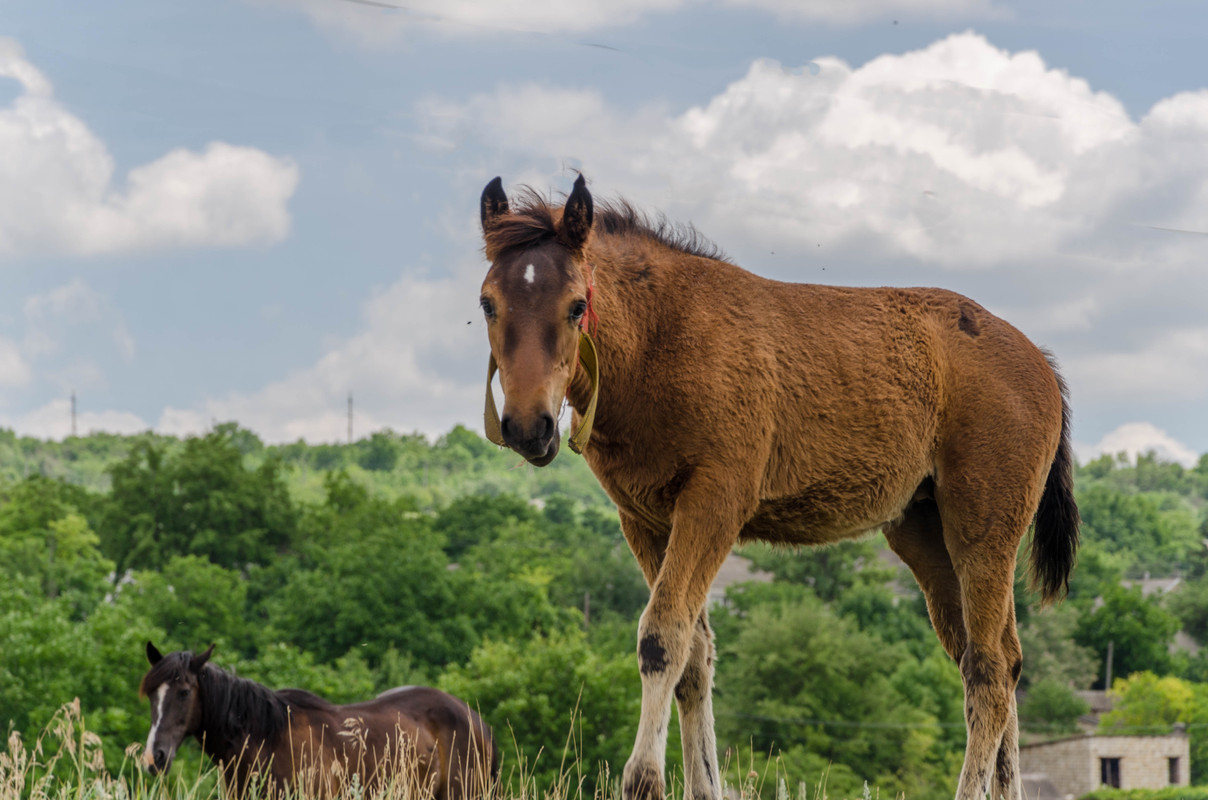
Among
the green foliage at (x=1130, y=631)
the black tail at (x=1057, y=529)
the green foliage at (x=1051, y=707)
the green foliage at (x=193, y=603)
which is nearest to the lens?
the black tail at (x=1057, y=529)

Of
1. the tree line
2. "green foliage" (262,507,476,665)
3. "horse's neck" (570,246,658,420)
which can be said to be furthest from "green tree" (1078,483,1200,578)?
"horse's neck" (570,246,658,420)

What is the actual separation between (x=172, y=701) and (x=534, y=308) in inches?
354

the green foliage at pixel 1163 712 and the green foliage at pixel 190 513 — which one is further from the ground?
the green foliage at pixel 190 513

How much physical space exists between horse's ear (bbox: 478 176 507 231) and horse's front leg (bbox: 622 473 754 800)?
1.50 m

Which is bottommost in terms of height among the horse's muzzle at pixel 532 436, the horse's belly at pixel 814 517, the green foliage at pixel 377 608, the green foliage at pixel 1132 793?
the green foliage at pixel 1132 793

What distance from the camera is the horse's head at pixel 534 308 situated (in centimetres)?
468

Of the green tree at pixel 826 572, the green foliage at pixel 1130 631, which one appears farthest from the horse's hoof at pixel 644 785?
the green foliage at pixel 1130 631

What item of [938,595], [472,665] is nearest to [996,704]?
[938,595]

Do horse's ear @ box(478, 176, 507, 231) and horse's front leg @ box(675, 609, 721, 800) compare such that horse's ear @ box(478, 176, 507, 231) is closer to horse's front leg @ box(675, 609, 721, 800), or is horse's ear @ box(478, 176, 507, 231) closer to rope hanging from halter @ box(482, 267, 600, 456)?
rope hanging from halter @ box(482, 267, 600, 456)

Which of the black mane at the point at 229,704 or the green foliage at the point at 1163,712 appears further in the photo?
the green foliage at the point at 1163,712

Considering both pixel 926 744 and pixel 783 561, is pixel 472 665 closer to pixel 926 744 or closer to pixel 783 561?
pixel 926 744

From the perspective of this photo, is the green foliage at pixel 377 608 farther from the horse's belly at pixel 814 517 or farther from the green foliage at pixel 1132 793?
the horse's belly at pixel 814 517

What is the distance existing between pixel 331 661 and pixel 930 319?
60.9 m

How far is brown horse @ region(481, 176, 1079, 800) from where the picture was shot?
5094 mm
